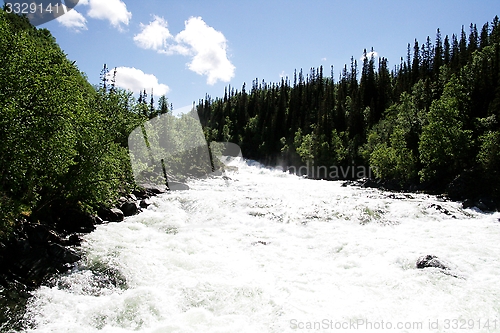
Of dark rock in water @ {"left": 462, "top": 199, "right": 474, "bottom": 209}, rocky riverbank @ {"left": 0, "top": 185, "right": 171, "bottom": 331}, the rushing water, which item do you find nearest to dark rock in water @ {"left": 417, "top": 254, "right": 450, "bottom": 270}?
the rushing water

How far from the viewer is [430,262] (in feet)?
43.2

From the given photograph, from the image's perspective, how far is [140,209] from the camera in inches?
922

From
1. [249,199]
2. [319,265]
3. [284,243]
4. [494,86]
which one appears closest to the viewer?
[319,265]

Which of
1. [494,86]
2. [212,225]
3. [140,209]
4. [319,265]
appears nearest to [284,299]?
[319,265]

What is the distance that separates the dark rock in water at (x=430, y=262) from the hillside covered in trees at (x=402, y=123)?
69.6 feet

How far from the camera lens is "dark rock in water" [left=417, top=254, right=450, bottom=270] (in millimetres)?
13023

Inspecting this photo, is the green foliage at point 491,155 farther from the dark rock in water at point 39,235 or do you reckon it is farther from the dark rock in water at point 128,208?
the dark rock in water at point 39,235

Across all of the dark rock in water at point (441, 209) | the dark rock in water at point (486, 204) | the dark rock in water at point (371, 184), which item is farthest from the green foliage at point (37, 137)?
the dark rock in water at point (371, 184)

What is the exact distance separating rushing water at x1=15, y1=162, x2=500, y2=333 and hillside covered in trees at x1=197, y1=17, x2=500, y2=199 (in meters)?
17.2

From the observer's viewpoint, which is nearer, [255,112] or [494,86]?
[494,86]

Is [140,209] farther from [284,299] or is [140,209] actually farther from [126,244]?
[284,299]

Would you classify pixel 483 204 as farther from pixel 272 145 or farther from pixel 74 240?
pixel 272 145

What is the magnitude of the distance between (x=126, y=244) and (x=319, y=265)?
1009cm

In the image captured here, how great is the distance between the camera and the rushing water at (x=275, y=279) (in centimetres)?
952
